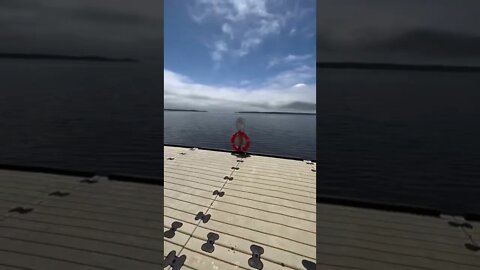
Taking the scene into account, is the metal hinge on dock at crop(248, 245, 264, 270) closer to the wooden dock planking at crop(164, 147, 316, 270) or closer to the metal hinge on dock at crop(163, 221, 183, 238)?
the wooden dock planking at crop(164, 147, 316, 270)

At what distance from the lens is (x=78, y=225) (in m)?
2.89

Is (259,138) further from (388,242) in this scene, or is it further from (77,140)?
(388,242)

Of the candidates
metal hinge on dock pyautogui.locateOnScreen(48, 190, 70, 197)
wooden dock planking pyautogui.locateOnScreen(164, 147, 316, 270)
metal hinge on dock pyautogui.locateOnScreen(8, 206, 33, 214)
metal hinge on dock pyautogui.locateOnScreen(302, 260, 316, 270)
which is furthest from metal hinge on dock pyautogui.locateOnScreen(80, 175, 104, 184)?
metal hinge on dock pyautogui.locateOnScreen(302, 260, 316, 270)

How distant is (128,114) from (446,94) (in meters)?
70.7

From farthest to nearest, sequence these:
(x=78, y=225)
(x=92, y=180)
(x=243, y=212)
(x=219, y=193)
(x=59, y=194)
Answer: (x=92, y=180) < (x=219, y=193) < (x=59, y=194) < (x=243, y=212) < (x=78, y=225)

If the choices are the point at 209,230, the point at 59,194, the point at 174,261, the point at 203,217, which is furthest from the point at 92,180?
the point at 174,261

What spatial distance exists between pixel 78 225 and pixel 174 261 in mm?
1425

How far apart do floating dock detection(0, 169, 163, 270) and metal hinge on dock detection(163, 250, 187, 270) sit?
68 mm

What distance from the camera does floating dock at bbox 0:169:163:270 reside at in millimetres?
2338

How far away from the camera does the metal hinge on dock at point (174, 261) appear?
2308 millimetres

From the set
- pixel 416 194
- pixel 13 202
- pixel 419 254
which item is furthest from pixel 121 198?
pixel 416 194

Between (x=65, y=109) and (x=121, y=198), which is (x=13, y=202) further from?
(x=65, y=109)

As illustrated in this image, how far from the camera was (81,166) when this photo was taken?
15859 mm

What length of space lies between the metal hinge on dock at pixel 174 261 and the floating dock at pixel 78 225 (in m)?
0.07
